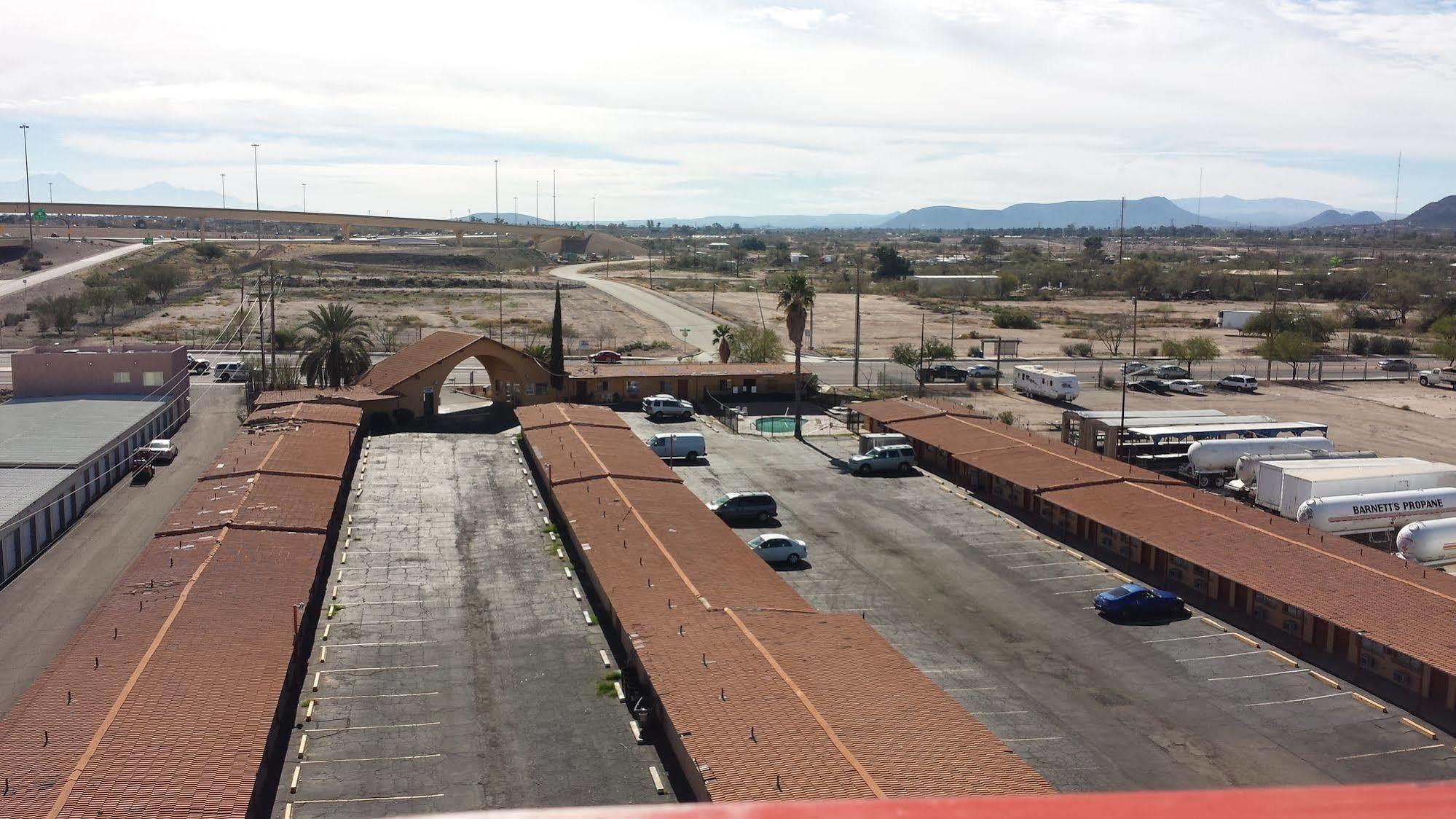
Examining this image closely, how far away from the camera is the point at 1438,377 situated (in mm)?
81250

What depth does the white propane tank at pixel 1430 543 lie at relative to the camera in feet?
121

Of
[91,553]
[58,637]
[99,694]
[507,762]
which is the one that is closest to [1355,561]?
[507,762]

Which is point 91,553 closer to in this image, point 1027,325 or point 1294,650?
point 1294,650

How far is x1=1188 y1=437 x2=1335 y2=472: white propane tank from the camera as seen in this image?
49375 millimetres

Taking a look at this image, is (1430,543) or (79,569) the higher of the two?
(1430,543)

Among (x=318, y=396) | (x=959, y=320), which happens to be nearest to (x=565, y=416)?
(x=318, y=396)

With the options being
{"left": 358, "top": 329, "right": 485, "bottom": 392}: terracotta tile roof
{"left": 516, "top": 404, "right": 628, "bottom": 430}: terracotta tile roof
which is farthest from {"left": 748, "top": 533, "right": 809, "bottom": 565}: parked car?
{"left": 358, "top": 329, "right": 485, "bottom": 392}: terracotta tile roof

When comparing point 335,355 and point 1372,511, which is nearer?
point 1372,511

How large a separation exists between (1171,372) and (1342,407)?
446 inches

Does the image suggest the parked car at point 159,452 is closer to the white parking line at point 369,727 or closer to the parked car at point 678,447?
the parked car at point 678,447

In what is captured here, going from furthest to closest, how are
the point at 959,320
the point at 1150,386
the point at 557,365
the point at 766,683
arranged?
the point at 959,320 → the point at 1150,386 → the point at 557,365 → the point at 766,683

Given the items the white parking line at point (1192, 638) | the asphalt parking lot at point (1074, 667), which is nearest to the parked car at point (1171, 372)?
the asphalt parking lot at point (1074, 667)

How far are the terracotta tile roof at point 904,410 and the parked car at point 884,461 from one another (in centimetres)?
535

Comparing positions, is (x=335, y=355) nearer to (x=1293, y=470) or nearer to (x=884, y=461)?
(x=884, y=461)
